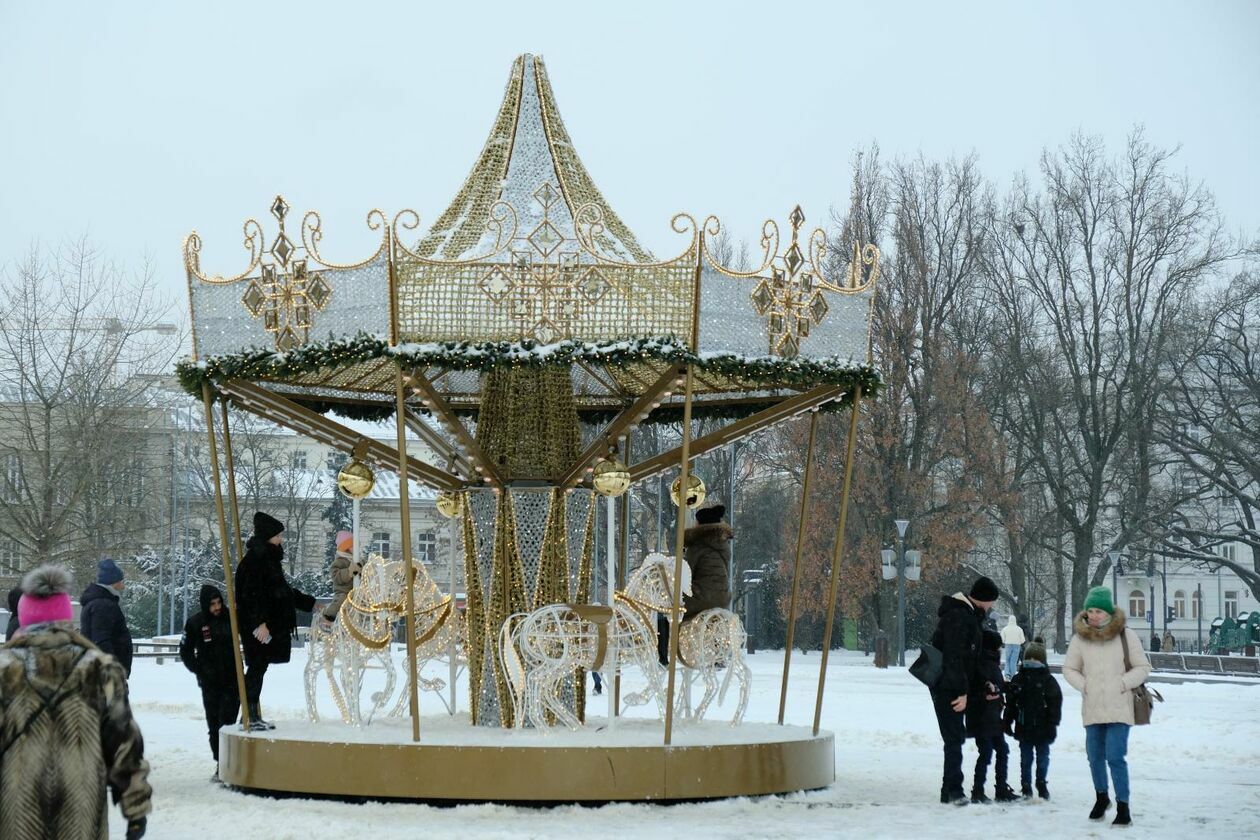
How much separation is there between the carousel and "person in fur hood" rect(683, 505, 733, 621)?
25 centimetres

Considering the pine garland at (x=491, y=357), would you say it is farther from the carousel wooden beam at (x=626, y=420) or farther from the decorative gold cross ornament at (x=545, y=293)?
the carousel wooden beam at (x=626, y=420)

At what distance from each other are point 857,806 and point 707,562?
311cm

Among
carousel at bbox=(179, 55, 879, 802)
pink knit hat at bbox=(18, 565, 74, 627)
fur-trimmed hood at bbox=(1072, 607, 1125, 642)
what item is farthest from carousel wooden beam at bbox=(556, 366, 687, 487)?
pink knit hat at bbox=(18, 565, 74, 627)

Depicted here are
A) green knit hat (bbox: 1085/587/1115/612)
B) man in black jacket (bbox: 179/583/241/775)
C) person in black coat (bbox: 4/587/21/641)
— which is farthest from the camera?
man in black jacket (bbox: 179/583/241/775)

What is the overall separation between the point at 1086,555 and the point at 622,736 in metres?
33.2

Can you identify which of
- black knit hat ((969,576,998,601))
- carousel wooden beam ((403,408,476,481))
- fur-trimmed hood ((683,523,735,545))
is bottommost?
black knit hat ((969,576,998,601))

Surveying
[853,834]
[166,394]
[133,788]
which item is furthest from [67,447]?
[133,788]

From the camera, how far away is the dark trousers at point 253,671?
14.2 metres

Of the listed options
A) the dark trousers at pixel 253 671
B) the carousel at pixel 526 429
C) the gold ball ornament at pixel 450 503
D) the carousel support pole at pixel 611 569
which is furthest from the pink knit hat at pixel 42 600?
the gold ball ornament at pixel 450 503

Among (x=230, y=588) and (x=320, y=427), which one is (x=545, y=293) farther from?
(x=230, y=588)

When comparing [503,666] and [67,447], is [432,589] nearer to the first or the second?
[503,666]

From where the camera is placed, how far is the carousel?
12609 mm

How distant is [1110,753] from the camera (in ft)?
38.5

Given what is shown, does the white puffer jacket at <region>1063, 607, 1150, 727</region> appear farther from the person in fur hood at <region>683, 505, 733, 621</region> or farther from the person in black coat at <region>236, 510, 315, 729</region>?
the person in black coat at <region>236, 510, 315, 729</region>
